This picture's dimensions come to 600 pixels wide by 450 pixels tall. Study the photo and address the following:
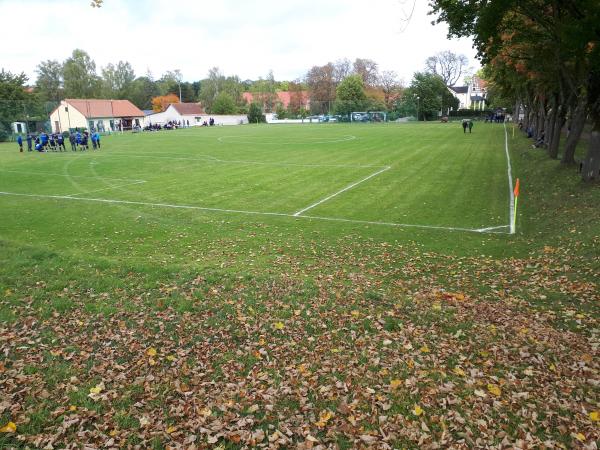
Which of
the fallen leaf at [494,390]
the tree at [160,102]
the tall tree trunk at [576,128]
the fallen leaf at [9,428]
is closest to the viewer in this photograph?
the fallen leaf at [9,428]

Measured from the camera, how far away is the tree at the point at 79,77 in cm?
9481

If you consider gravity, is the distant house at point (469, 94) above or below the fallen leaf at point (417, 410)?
above

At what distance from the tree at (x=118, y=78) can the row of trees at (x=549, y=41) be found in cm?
10159

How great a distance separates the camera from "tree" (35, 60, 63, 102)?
101 m

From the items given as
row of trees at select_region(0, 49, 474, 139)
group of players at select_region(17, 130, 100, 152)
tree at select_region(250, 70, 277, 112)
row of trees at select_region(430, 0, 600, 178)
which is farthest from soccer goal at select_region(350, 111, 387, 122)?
row of trees at select_region(430, 0, 600, 178)

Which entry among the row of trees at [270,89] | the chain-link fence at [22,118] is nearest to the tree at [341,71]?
the row of trees at [270,89]

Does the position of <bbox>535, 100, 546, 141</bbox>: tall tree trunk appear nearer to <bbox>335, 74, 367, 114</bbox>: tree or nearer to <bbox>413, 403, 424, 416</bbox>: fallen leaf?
<bbox>413, 403, 424, 416</bbox>: fallen leaf

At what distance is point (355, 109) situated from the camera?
104 meters

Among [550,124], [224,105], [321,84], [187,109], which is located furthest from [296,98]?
[550,124]

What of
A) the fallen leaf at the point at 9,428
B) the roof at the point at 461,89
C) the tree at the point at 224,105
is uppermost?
the roof at the point at 461,89

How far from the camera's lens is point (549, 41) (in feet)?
67.7

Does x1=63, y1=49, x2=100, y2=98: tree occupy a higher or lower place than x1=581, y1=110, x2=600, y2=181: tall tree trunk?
higher

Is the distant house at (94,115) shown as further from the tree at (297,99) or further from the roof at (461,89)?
the roof at (461,89)

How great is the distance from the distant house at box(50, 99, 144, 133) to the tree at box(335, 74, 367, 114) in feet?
143
